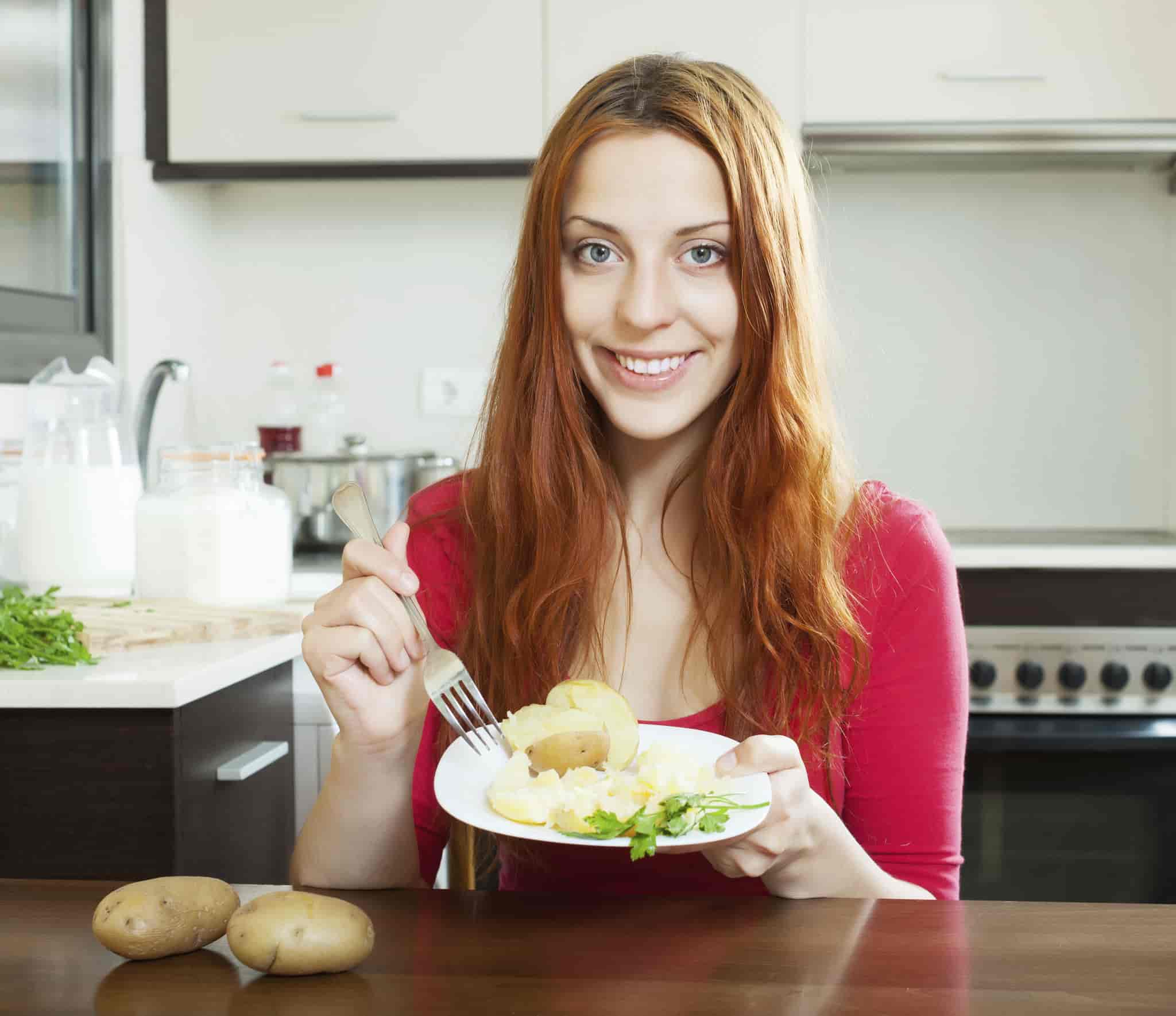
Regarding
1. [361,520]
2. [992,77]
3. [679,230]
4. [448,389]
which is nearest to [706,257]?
[679,230]

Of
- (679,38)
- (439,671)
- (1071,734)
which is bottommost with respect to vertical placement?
(1071,734)

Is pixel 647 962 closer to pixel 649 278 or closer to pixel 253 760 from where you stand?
pixel 649 278

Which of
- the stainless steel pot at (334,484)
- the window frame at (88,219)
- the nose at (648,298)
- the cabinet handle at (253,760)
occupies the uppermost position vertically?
the window frame at (88,219)

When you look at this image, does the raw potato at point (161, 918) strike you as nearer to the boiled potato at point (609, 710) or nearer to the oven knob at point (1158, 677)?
the boiled potato at point (609, 710)

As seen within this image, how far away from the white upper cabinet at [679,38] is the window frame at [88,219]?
761 millimetres

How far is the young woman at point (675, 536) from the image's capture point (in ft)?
3.53

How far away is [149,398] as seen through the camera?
2.02 m

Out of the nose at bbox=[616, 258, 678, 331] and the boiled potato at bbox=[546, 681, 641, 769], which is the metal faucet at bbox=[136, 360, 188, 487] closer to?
the nose at bbox=[616, 258, 678, 331]

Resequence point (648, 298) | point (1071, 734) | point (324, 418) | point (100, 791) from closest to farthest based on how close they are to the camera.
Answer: point (648, 298) < point (100, 791) < point (1071, 734) < point (324, 418)

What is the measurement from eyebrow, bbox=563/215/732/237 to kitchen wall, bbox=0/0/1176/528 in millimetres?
1416

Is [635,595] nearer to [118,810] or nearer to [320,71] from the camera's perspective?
[118,810]

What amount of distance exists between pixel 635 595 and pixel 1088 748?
1055 mm

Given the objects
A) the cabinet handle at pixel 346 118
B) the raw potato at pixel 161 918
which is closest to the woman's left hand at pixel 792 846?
the raw potato at pixel 161 918

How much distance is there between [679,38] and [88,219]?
1.07m
